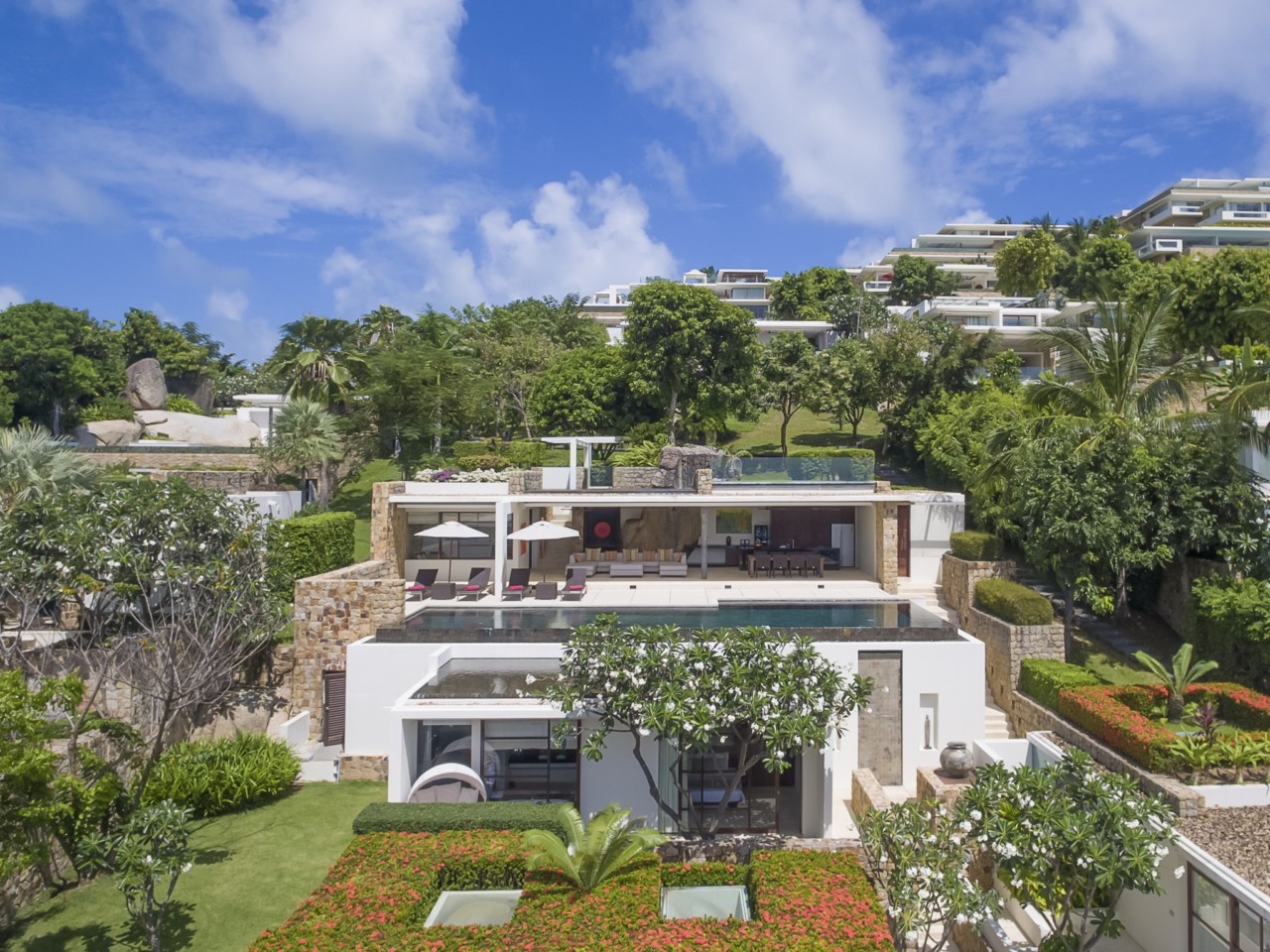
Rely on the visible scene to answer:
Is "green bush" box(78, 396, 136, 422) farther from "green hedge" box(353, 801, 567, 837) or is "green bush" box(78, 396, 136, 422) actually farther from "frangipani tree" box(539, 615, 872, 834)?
"frangipani tree" box(539, 615, 872, 834)

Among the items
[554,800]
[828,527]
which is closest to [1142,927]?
[554,800]

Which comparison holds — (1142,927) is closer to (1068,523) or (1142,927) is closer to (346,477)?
(1068,523)

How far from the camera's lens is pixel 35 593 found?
1505 cm

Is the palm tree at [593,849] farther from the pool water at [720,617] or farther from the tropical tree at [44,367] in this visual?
the tropical tree at [44,367]

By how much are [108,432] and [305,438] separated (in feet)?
60.1

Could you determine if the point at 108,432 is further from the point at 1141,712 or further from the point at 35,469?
the point at 1141,712

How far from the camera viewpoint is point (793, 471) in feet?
78.1

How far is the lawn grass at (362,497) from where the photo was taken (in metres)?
29.1

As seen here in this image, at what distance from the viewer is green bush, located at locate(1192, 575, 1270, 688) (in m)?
17.0

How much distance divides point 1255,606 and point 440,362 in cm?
Answer: 2960

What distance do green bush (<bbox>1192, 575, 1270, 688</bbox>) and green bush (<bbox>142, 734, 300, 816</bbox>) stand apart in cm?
1983

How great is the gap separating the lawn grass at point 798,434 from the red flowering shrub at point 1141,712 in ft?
90.6

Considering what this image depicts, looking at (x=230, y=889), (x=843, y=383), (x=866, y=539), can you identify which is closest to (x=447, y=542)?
(x=866, y=539)

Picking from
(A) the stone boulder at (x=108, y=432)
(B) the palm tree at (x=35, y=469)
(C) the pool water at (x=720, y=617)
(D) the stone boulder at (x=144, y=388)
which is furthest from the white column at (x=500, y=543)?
(D) the stone boulder at (x=144, y=388)
